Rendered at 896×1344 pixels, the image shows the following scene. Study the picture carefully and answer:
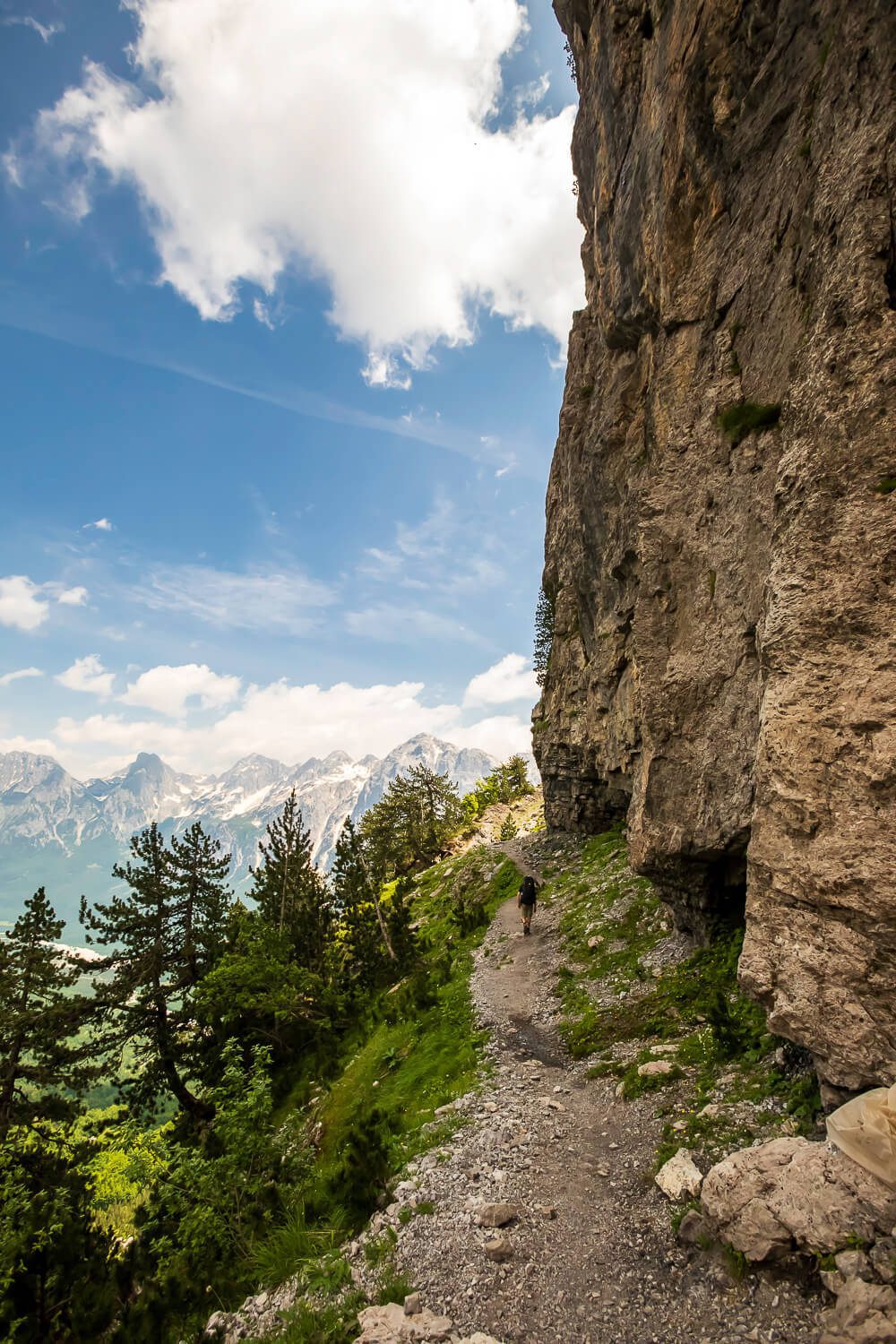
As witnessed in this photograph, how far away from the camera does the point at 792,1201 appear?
7.05 m

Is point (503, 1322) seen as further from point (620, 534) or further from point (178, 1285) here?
point (620, 534)

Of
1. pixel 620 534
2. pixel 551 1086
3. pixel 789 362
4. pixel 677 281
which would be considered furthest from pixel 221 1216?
pixel 677 281

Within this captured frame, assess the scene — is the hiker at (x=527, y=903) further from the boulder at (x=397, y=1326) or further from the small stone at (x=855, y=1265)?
the small stone at (x=855, y=1265)

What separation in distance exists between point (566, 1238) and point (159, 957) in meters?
25.8

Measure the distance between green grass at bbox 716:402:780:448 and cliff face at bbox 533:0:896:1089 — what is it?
0.06 meters

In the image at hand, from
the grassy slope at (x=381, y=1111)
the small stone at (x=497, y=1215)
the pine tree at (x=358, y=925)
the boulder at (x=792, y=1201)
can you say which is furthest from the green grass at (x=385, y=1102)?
the boulder at (x=792, y=1201)

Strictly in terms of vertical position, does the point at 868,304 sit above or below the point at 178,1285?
above

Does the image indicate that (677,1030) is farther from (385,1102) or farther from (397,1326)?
(385,1102)

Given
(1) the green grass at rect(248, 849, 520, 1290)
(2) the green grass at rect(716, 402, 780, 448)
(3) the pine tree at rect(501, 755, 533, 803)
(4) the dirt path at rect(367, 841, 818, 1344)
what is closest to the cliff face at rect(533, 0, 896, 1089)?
(2) the green grass at rect(716, 402, 780, 448)

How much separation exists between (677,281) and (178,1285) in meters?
33.1

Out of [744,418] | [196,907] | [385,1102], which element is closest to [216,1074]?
[196,907]

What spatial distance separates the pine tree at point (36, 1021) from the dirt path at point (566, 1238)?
2177 centimetres

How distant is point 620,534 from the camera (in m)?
25.6

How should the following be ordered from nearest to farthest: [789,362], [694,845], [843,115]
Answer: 1. [843,115]
2. [789,362]
3. [694,845]
